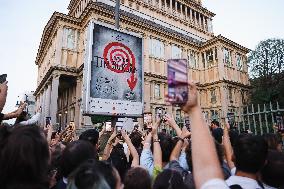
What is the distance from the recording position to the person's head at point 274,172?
271 cm

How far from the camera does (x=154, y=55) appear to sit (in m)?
29.3

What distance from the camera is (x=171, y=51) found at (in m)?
31.2

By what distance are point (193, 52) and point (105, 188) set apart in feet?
112

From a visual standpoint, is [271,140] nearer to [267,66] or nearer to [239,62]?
[267,66]

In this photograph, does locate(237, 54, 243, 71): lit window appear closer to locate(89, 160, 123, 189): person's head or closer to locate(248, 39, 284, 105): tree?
locate(248, 39, 284, 105): tree

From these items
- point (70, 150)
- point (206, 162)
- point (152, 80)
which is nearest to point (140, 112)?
point (70, 150)

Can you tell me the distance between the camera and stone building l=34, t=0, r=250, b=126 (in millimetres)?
26672

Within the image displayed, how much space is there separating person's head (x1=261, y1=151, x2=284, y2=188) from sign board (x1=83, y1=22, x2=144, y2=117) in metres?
3.70

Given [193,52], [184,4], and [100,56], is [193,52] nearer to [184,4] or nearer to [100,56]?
[184,4]

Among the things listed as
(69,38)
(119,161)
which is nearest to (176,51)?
(69,38)

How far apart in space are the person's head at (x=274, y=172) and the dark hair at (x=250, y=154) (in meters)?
0.38

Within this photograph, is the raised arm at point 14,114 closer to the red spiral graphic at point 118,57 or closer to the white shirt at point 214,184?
the red spiral graphic at point 118,57

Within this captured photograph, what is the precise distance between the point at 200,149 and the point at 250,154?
1.29 metres

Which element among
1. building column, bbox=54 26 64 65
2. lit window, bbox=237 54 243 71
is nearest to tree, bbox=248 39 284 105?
lit window, bbox=237 54 243 71
